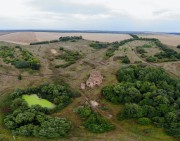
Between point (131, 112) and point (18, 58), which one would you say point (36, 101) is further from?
point (18, 58)

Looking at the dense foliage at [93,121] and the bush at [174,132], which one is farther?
the dense foliage at [93,121]

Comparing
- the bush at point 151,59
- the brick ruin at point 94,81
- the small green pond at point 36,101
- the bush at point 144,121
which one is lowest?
Answer: the bush at point 144,121

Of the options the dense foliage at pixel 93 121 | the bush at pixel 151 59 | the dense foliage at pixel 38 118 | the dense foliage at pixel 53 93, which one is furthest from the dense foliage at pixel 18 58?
the bush at pixel 151 59

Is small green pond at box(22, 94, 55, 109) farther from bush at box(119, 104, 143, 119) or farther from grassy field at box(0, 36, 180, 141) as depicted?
bush at box(119, 104, 143, 119)

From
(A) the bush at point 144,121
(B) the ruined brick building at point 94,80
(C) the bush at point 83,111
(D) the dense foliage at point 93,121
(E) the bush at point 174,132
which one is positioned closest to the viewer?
(E) the bush at point 174,132

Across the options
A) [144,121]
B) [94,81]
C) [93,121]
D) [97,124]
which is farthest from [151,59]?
[97,124]

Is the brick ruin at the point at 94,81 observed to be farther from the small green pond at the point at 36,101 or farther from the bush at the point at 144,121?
the bush at the point at 144,121

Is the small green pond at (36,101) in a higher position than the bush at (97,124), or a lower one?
higher

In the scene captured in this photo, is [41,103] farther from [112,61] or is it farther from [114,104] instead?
[112,61]

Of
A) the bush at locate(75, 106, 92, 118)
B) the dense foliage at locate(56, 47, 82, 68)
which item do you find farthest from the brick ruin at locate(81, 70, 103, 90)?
the dense foliage at locate(56, 47, 82, 68)
